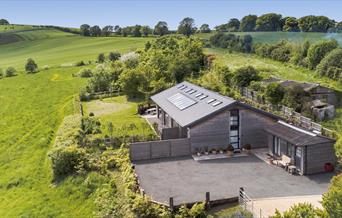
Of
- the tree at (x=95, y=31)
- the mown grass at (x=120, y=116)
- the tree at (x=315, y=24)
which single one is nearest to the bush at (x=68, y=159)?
the mown grass at (x=120, y=116)

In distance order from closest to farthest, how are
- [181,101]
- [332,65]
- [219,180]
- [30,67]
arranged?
[219,180] → [181,101] → [332,65] → [30,67]

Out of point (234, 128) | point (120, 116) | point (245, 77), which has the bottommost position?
point (120, 116)

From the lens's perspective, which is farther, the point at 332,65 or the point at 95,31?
the point at 95,31

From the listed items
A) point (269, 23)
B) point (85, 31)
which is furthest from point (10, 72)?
point (269, 23)

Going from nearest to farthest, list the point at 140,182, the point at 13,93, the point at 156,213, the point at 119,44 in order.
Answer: the point at 156,213
the point at 140,182
the point at 13,93
the point at 119,44

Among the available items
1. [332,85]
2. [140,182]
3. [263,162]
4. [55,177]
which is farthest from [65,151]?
[332,85]

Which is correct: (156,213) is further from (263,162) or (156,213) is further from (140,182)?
(263,162)

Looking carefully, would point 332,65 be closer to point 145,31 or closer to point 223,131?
point 223,131

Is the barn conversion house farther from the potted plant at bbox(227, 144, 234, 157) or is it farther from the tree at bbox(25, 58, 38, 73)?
the tree at bbox(25, 58, 38, 73)
